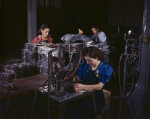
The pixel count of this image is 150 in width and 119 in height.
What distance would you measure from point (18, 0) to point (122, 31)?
4687 millimetres

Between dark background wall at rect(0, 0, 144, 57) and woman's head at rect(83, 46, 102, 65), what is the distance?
350 cm

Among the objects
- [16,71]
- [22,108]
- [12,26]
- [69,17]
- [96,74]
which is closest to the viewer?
[96,74]

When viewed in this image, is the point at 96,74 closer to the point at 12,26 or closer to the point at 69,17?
the point at 12,26

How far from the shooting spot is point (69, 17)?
297 inches

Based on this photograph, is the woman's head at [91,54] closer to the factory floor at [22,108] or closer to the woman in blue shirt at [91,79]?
the woman in blue shirt at [91,79]

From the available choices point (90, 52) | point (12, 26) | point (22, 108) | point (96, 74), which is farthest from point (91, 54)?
point (12, 26)

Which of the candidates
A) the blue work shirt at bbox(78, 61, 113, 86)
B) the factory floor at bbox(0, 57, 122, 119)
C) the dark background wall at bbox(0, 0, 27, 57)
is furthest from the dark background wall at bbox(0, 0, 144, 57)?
the blue work shirt at bbox(78, 61, 113, 86)

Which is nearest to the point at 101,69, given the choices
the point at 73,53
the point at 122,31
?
the point at 73,53

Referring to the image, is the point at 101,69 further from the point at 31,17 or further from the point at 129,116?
the point at 31,17

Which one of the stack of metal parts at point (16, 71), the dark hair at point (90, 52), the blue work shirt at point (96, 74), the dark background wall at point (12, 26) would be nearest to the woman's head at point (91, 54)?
the dark hair at point (90, 52)

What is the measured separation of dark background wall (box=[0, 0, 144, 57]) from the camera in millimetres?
5805

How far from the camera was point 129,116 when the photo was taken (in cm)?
394

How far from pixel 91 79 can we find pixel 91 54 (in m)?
0.39

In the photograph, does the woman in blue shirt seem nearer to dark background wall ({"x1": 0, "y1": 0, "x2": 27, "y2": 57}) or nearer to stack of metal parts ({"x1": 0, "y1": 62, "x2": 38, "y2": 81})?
stack of metal parts ({"x1": 0, "y1": 62, "x2": 38, "y2": 81})
